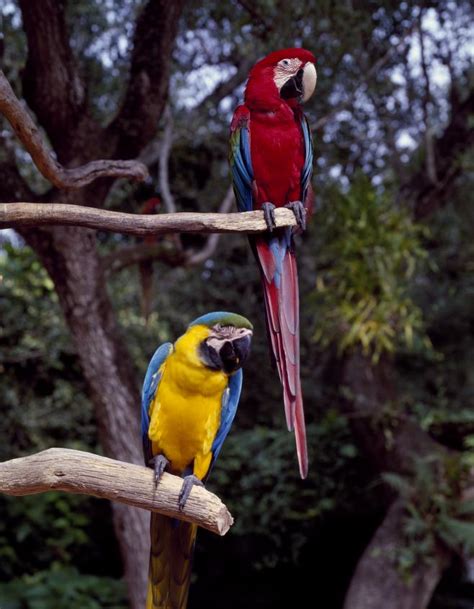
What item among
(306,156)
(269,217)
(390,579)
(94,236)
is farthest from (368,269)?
(269,217)

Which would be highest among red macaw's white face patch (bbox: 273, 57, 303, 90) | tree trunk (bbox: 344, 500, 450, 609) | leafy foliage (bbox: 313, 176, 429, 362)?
red macaw's white face patch (bbox: 273, 57, 303, 90)

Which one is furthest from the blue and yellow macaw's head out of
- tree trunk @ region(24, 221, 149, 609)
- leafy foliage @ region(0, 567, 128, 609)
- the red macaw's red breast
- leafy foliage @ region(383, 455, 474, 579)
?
leafy foliage @ region(0, 567, 128, 609)

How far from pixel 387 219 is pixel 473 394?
1.86m

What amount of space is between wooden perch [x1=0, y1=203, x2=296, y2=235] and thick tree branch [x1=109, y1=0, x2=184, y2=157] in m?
1.22

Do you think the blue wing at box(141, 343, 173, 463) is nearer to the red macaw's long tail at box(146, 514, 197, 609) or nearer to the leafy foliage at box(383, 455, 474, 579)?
the red macaw's long tail at box(146, 514, 197, 609)

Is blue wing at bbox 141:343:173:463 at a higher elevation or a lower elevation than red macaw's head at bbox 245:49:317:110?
lower

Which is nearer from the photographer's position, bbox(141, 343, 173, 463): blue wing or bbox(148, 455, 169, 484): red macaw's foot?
bbox(148, 455, 169, 484): red macaw's foot

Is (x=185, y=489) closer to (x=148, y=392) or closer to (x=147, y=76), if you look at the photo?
(x=148, y=392)

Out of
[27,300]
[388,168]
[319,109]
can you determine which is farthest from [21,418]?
[388,168]

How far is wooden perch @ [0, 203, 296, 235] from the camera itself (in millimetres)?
1199

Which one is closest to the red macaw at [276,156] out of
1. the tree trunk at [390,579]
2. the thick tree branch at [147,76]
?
the thick tree branch at [147,76]

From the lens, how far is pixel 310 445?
11.1 feet

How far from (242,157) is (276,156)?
0.07 meters

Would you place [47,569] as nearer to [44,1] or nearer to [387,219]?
[387,219]
